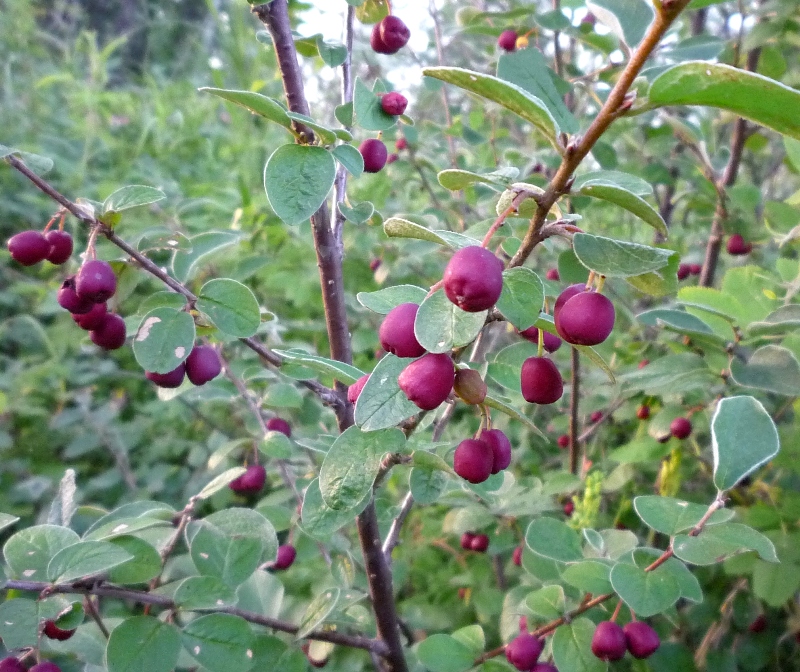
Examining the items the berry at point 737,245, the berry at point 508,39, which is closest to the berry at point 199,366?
the berry at point 508,39

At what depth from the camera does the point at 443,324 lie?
0.53 metres

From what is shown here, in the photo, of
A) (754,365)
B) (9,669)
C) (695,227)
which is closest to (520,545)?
(754,365)

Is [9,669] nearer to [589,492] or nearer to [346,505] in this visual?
[346,505]

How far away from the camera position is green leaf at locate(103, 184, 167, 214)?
0.81 meters

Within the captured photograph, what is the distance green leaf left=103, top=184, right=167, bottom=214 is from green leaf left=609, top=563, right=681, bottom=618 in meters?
0.82

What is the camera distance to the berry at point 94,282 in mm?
788

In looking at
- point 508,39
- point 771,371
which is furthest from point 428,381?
point 508,39

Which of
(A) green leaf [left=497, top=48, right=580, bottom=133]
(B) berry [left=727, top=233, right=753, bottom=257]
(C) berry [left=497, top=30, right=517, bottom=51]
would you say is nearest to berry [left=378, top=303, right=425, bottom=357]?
(A) green leaf [left=497, top=48, right=580, bottom=133]

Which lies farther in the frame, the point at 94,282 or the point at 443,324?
the point at 94,282

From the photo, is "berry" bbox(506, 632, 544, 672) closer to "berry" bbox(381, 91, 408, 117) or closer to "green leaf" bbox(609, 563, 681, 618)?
"green leaf" bbox(609, 563, 681, 618)

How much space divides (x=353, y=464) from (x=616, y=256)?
35 cm

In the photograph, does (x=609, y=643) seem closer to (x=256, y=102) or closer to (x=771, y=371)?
(x=771, y=371)

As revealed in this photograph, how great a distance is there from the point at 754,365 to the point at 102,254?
2037 millimetres

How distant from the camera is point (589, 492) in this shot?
120 cm
